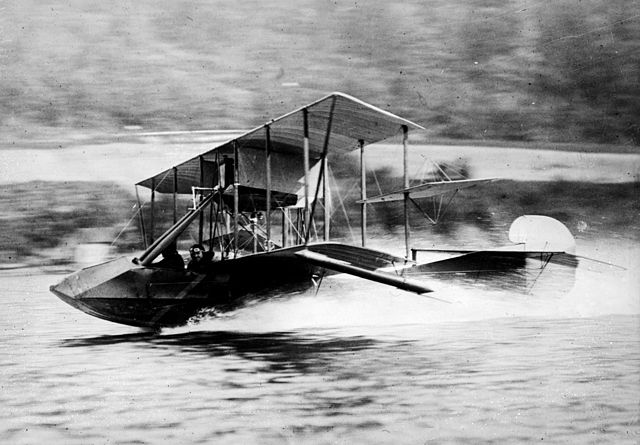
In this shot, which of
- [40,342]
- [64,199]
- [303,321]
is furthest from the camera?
[303,321]

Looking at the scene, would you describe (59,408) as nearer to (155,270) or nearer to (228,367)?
(228,367)

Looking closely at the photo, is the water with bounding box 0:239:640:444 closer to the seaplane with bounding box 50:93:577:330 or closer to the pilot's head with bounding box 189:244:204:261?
the seaplane with bounding box 50:93:577:330

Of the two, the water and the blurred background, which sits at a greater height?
the blurred background

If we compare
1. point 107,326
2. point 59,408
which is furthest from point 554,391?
point 107,326

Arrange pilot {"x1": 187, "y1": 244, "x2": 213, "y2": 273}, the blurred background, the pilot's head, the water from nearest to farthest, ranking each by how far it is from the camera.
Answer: the water, the blurred background, pilot {"x1": 187, "y1": 244, "x2": 213, "y2": 273}, the pilot's head

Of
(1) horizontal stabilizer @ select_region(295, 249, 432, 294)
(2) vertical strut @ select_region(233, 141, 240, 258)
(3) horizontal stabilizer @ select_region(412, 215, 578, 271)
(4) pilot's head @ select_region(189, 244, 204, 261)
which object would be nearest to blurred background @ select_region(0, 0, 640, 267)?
(2) vertical strut @ select_region(233, 141, 240, 258)
